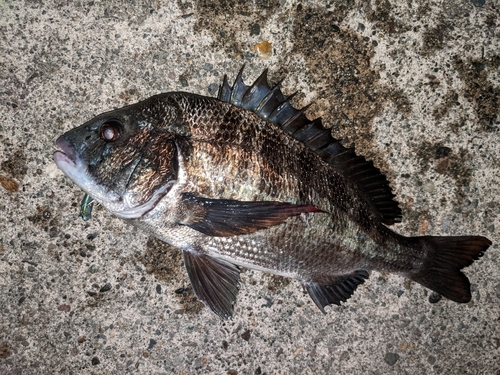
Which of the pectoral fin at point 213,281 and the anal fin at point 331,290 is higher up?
the pectoral fin at point 213,281

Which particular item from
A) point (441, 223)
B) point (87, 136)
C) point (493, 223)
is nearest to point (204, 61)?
point (87, 136)

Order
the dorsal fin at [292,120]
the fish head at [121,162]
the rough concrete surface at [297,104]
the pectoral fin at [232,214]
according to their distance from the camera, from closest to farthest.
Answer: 1. the pectoral fin at [232,214]
2. the fish head at [121,162]
3. the dorsal fin at [292,120]
4. the rough concrete surface at [297,104]

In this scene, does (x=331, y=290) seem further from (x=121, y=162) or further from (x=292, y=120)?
(x=121, y=162)

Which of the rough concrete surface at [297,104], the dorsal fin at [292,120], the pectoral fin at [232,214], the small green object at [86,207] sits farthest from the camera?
the rough concrete surface at [297,104]

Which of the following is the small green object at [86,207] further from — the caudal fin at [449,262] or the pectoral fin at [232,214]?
the caudal fin at [449,262]

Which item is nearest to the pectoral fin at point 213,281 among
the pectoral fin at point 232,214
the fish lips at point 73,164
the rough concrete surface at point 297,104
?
the pectoral fin at point 232,214

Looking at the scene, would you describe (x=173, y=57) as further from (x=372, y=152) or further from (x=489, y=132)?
(x=489, y=132)
